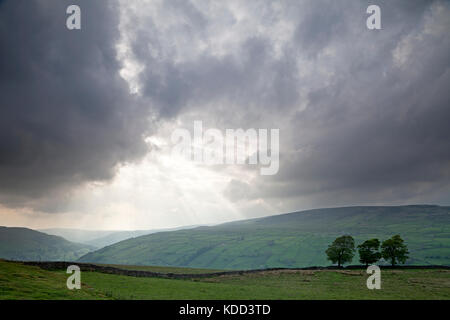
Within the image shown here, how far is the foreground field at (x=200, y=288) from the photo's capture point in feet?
104

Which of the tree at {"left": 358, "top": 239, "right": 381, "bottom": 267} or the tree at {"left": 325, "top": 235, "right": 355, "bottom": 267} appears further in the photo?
the tree at {"left": 325, "top": 235, "right": 355, "bottom": 267}

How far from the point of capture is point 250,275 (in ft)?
225

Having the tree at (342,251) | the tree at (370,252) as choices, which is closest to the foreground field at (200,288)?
the tree at (370,252)

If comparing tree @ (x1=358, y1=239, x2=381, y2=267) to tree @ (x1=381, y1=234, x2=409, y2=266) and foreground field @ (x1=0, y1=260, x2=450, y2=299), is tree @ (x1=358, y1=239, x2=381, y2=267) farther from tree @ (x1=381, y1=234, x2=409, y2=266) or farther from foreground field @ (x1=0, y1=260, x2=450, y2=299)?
foreground field @ (x1=0, y1=260, x2=450, y2=299)

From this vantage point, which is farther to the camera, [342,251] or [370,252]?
→ [342,251]

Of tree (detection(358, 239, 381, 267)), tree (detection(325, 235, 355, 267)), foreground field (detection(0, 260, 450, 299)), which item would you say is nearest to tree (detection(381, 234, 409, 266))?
tree (detection(358, 239, 381, 267))

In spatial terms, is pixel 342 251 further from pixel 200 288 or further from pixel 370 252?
pixel 200 288

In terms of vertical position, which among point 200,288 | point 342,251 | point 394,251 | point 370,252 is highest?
point 200,288

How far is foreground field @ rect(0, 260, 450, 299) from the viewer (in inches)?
1246

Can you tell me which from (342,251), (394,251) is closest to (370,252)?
(394,251)

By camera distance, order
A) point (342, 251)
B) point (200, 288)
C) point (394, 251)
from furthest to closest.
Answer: point (342, 251), point (394, 251), point (200, 288)

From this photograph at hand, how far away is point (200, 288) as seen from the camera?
1811 inches
